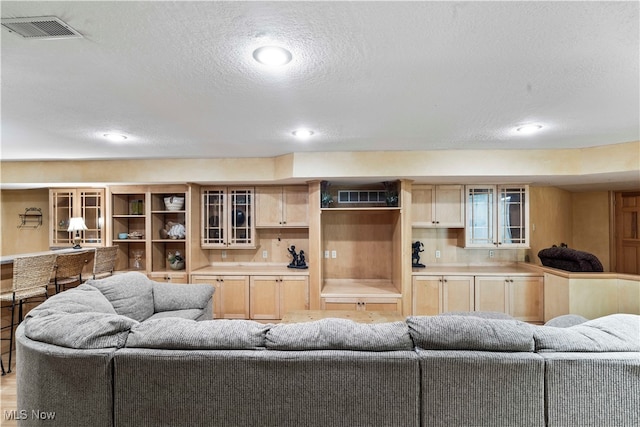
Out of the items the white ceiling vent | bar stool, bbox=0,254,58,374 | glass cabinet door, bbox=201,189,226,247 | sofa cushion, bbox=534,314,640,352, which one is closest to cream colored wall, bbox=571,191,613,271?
sofa cushion, bbox=534,314,640,352

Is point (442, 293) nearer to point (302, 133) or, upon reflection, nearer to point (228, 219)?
point (302, 133)

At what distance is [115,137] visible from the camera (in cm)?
321

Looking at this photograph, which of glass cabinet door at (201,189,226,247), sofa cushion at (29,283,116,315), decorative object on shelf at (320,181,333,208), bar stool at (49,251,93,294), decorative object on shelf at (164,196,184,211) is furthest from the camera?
glass cabinet door at (201,189,226,247)

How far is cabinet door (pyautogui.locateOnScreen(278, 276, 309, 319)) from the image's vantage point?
4.45 metres

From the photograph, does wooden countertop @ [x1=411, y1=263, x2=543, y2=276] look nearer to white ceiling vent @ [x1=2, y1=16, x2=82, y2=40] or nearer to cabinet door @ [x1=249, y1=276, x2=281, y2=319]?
cabinet door @ [x1=249, y1=276, x2=281, y2=319]

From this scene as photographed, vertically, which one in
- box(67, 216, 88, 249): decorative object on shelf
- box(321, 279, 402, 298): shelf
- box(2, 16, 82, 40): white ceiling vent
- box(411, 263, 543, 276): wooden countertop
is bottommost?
box(321, 279, 402, 298): shelf

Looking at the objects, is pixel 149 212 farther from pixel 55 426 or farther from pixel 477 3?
pixel 477 3

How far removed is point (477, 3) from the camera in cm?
125

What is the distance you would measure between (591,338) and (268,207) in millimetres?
3997

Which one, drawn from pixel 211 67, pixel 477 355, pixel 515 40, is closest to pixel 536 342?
pixel 477 355

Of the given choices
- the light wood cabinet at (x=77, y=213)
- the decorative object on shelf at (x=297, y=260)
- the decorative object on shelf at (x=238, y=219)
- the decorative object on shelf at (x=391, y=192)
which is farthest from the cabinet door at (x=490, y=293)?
the light wood cabinet at (x=77, y=213)

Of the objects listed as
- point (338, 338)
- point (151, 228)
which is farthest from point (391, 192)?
point (151, 228)

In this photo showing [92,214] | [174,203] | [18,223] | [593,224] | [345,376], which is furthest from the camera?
[593,224]

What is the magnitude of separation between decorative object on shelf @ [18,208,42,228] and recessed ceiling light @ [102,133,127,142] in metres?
3.54
